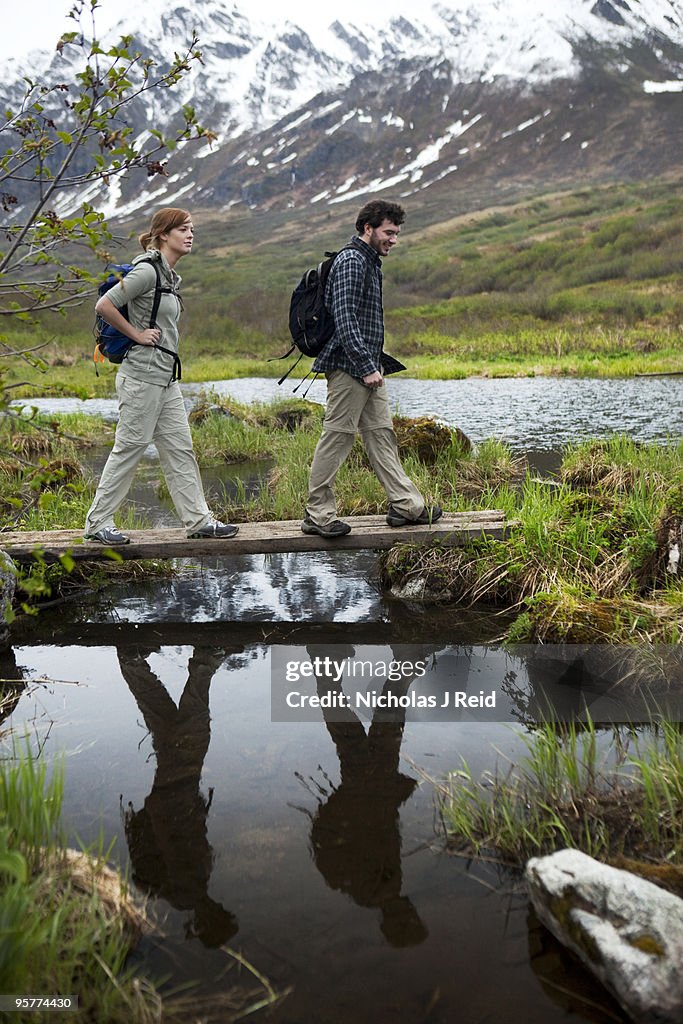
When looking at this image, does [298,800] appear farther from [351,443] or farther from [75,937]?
[351,443]

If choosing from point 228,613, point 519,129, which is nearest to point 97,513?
point 228,613

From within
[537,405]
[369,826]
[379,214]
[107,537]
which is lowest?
[369,826]

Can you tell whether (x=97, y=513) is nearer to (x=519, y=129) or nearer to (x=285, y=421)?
(x=285, y=421)

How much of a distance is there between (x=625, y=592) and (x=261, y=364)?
2798 centimetres

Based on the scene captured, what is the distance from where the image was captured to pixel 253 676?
505cm

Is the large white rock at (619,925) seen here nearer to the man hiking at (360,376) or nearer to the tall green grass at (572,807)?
the tall green grass at (572,807)

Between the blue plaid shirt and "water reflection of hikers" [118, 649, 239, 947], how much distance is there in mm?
2468

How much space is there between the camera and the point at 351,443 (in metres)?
6.28

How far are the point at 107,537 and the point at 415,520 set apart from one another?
2.39 m

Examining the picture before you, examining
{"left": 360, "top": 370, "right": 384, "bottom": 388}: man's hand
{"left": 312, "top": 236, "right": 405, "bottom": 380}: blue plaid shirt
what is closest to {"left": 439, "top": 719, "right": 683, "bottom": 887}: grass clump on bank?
{"left": 360, "top": 370, "right": 384, "bottom": 388}: man's hand

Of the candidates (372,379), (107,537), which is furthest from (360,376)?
(107,537)

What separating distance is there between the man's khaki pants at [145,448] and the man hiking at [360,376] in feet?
3.12

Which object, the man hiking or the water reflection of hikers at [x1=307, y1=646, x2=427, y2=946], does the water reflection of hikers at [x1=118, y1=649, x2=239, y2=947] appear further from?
the man hiking

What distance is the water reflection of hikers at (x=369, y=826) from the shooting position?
294 centimetres
